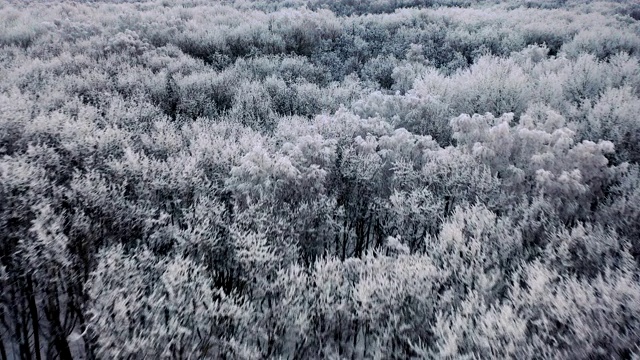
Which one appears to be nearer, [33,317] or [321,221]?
[33,317]

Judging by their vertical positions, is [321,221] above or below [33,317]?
above

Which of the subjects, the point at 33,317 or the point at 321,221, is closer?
the point at 33,317

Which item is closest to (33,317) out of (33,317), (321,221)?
(33,317)

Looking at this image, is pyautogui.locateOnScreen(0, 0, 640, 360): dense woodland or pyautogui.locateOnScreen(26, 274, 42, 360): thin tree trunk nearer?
pyautogui.locateOnScreen(0, 0, 640, 360): dense woodland

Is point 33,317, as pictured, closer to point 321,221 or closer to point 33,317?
point 33,317

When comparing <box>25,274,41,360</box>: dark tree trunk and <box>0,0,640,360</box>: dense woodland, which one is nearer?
<box>0,0,640,360</box>: dense woodland

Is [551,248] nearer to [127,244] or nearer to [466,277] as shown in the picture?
[466,277]

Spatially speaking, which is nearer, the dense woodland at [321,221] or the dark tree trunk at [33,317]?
the dense woodland at [321,221]

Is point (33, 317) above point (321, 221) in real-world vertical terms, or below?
below
